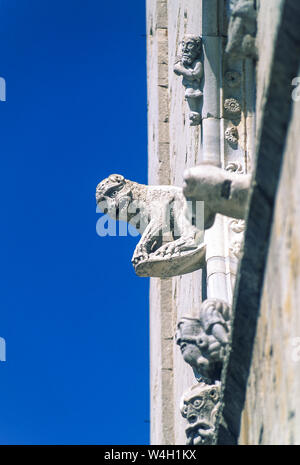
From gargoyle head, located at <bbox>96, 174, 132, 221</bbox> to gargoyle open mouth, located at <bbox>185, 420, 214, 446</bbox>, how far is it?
1.89 m

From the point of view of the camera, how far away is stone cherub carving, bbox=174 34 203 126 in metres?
8.50

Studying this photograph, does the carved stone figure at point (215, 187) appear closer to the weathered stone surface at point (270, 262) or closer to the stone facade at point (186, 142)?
the stone facade at point (186, 142)

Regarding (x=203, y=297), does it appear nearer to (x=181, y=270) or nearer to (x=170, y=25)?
(x=181, y=270)

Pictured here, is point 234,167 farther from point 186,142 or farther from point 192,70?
point 186,142

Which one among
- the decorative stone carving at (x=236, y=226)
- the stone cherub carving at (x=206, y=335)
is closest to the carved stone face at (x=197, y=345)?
the stone cherub carving at (x=206, y=335)

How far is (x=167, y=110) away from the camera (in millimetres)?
12594

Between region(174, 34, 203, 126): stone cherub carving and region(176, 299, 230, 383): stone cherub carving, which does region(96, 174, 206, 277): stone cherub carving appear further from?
region(176, 299, 230, 383): stone cherub carving

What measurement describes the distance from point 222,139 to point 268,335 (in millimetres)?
3474

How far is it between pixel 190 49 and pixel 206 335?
10.0 ft

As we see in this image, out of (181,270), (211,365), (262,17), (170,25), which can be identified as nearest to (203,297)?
(181,270)

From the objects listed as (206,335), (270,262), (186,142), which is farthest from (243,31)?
(186,142)

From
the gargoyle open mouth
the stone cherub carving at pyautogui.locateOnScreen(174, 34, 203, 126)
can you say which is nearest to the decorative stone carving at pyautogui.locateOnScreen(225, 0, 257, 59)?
the gargoyle open mouth

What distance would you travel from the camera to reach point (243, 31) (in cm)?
606

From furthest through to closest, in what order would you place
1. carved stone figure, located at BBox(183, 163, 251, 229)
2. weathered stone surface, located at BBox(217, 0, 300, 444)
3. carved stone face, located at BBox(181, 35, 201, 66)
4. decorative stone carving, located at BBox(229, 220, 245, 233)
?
carved stone face, located at BBox(181, 35, 201, 66) → decorative stone carving, located at BBox(229, 220, 245, 233) → carved stone figure, located at BBox(183, 163, 251, 229) → weathered stone surface, located at BBox(217, 0, 300, 444)
